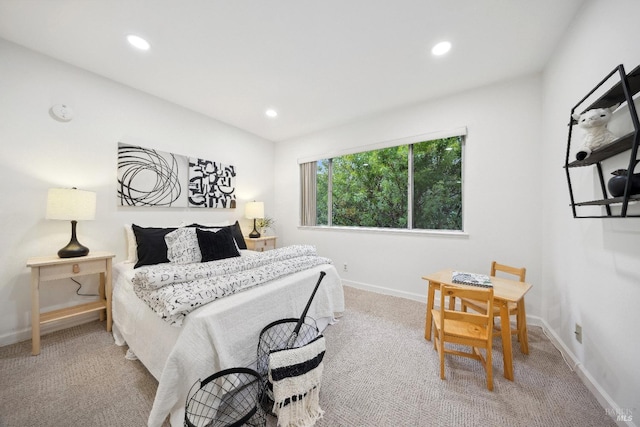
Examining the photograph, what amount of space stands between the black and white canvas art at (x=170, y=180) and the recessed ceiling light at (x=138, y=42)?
3.72 ft

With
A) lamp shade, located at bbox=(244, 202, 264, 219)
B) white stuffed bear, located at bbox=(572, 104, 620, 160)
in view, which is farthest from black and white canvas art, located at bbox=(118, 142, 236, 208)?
white stuffed bear, located at bbox=(572, 104, 620, 160)

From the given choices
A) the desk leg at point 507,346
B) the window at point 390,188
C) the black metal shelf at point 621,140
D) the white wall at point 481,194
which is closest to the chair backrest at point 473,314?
the desk leg at point 507,346

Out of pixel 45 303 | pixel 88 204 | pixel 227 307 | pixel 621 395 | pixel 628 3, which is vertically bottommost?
pixel 621 395

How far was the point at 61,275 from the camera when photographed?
6.64 feet

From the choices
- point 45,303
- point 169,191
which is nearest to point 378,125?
point 169,191

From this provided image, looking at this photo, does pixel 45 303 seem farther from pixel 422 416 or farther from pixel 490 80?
pixel 490 80

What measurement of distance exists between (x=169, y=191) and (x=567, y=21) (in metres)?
4.31

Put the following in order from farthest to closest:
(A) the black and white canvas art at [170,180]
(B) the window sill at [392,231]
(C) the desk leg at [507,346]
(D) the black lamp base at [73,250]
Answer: (B) the window sill at [392,231], (A) the black and white canvas art at [170,180], (D) the black lamp base at [73,250], (C) the desk leg at [507,346]

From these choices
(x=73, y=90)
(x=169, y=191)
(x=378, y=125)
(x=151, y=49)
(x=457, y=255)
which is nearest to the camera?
(x=151, y=49)

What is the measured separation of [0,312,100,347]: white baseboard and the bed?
0.61 metres

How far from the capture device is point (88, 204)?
218 centimetres

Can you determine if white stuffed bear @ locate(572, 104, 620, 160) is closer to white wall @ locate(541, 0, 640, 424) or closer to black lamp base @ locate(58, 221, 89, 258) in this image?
white wall @ locate(541, 0, 640, 424)

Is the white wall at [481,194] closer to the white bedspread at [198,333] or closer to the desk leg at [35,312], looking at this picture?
the white bedspread at [198,333]

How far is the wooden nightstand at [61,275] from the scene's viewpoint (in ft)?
6.21
